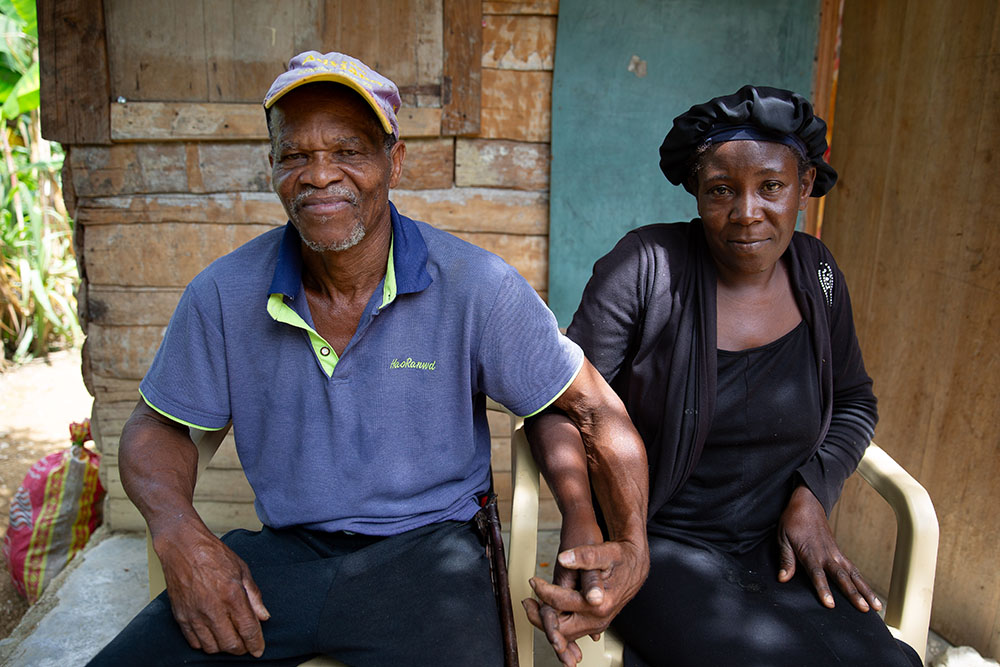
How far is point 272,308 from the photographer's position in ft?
5.42

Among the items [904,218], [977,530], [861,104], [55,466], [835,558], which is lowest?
[55,466]

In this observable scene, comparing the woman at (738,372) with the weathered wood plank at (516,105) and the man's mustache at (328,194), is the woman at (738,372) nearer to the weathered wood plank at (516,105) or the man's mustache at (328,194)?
the man's mustache at (328,194)

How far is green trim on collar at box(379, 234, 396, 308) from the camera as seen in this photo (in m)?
1.66

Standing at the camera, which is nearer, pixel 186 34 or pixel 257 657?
pixel 257 657

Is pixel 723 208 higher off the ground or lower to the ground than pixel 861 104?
lower

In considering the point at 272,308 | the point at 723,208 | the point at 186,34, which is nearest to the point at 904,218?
the point at 723,208

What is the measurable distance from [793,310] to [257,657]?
4.82 ft

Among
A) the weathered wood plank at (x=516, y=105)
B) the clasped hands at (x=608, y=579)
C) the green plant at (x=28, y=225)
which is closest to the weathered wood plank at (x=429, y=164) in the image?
the weathered wood plank at (x=516, y=105)

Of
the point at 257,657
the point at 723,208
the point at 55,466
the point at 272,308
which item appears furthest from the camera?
the point at 55,466

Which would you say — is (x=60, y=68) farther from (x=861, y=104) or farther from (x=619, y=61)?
(x=861, y=104)

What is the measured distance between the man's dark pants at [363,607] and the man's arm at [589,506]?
16 centimetres

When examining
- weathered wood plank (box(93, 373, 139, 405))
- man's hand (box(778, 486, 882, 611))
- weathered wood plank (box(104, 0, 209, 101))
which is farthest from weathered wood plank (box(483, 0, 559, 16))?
weathered wood plank (box(93, 373, 139, 405))

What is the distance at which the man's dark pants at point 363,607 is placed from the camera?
4.83ft

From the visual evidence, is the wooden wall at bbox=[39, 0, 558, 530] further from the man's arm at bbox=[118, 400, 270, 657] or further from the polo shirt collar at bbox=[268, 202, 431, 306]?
the man's arm at bbox=[118, 400, 270, 657]
